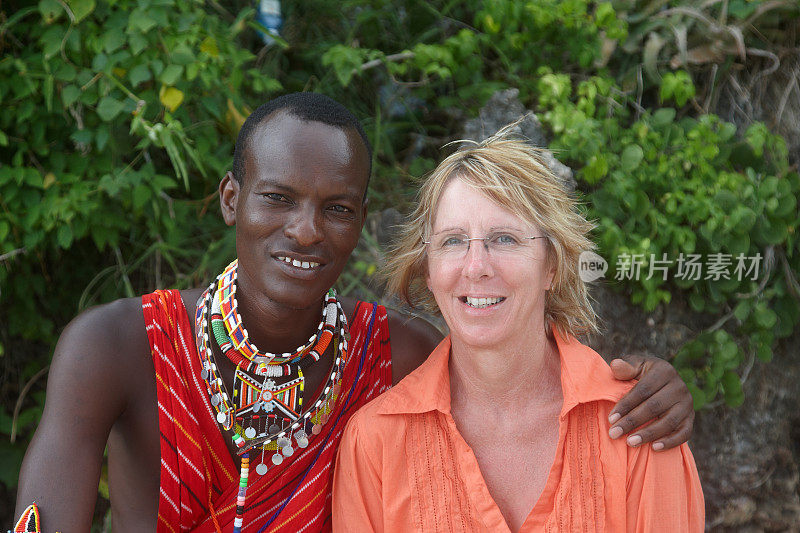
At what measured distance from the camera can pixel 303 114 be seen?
7.50 ft

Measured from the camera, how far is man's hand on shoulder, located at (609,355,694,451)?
6.62ft

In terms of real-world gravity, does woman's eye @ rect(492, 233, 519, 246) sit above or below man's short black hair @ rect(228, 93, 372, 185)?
below

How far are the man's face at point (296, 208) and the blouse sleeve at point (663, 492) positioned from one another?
3.13ft

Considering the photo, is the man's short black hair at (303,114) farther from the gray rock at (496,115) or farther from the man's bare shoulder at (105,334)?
the gray rock at (496,115)

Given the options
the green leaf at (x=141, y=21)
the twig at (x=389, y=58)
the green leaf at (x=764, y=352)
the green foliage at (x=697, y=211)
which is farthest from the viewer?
the twig at (x=389, y=58)

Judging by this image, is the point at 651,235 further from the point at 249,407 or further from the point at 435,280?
the point at 249,407

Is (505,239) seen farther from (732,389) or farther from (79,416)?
(732,389)

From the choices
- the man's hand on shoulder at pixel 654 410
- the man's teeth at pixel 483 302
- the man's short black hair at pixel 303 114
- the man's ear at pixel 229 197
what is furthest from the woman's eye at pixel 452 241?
the man's ear at pixel 229 197

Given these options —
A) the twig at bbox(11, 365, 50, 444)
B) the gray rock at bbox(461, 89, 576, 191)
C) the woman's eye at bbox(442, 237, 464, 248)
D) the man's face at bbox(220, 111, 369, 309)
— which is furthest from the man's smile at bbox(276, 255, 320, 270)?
the twig at bbox(11, 365, 50, 444)

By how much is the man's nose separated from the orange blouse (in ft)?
1.63

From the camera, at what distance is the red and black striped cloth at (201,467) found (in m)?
2.27

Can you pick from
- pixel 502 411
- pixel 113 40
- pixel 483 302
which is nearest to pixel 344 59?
pixel 113 40

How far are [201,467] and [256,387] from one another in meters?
0.27

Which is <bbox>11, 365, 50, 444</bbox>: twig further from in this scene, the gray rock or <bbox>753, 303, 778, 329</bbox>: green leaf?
<bbox>753, 303, 778, 329</bbox>: green leaf
